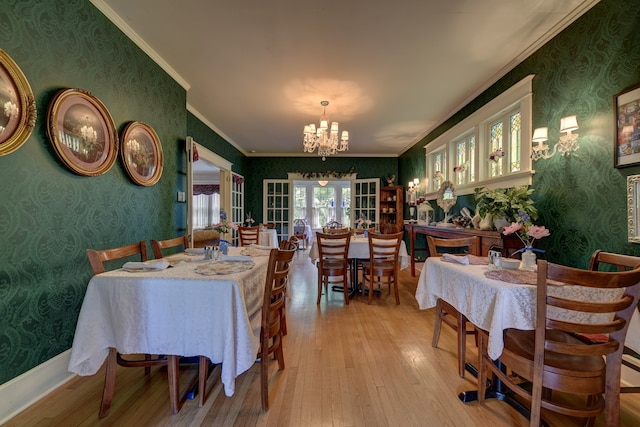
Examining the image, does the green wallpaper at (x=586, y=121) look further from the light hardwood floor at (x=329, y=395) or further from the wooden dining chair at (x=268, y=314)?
the wooden dining chair at (x=268, y=314)

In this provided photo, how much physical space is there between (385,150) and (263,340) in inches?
261

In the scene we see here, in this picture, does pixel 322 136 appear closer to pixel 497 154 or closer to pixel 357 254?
pixel 357 254

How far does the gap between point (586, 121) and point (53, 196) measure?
3.96 m

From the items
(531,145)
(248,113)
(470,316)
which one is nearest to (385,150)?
(248,113)

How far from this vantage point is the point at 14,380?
5.29ft

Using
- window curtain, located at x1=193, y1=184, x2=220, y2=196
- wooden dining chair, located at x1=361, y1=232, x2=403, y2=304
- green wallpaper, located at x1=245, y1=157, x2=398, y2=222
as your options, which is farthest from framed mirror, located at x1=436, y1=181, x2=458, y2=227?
window curtain, located at x1=193, y1=184, x2=220, y2=196

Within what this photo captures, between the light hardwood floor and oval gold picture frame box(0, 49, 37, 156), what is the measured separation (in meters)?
1.56

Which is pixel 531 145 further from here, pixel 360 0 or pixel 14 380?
pixel 14 380

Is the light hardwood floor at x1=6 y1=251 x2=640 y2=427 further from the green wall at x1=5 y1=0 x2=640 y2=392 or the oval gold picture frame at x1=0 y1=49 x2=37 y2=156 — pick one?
the oval gold picture frame at x1=0 y1=49 x2=37 y2=156

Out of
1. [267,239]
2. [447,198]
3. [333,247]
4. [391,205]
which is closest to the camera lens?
[333,247]

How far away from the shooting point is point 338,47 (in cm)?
272

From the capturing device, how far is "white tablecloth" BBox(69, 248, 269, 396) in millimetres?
1479

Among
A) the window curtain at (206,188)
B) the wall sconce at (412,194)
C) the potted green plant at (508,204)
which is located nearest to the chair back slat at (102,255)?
the potted green plant at (508,204)

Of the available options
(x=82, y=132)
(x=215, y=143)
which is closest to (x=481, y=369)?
(x=82, y=132)
